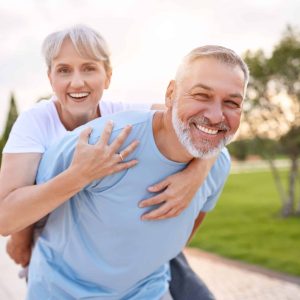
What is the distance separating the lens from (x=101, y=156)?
5.68 ft

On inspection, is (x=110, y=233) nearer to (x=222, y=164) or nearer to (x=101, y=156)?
(x=101, y=156)

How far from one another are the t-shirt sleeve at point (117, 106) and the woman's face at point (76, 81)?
0.36 feet

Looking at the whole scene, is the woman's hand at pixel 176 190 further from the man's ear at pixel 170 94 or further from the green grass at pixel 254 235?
the green grass at pixel 254 235

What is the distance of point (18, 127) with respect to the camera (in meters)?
2.06

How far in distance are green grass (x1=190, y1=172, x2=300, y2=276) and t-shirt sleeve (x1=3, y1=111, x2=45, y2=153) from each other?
20.2 feet

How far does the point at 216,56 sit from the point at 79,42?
2.11 ft

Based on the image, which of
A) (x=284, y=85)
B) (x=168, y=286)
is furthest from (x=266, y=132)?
(x=168, y=286)

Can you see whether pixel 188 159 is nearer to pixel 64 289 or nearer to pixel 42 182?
pixel 42 182

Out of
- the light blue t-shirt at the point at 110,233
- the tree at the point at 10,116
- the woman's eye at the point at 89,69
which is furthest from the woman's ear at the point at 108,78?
the tree at the point at 10,116

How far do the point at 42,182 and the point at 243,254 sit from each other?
7245mm

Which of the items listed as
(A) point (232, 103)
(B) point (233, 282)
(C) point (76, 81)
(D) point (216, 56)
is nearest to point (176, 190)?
(A) point (232, 103)

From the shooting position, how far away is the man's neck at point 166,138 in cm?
183

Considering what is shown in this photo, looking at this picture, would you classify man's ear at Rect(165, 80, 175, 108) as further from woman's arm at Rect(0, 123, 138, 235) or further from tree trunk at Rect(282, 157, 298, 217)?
tree trunk at Rect(282, 157, 298, 217)

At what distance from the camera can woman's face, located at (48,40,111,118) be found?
2.16 m
